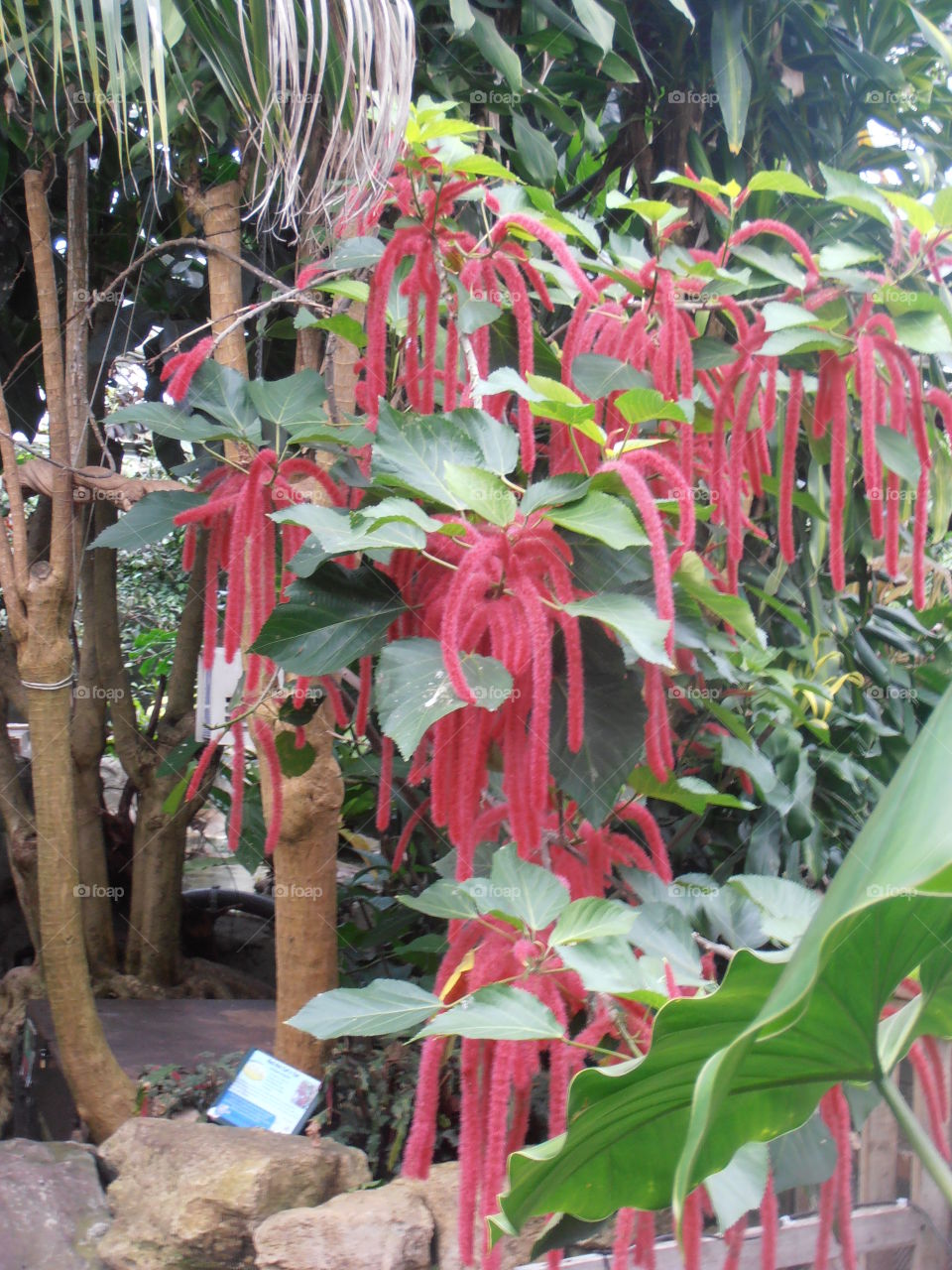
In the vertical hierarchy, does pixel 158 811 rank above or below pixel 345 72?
below

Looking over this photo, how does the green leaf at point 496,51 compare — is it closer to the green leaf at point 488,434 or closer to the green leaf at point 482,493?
the green leaf at point 488,434

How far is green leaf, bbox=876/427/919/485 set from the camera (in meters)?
0.89

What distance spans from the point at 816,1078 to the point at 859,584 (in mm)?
1788

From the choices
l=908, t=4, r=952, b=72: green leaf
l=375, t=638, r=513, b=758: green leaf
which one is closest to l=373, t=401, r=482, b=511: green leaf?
l=375, t=638, r=513, b=758: green leaf

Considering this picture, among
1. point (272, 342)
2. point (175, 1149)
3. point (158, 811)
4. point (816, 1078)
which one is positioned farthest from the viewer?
point (272, 342)

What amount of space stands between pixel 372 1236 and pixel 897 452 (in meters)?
1.15

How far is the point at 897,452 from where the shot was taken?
0.90 meters

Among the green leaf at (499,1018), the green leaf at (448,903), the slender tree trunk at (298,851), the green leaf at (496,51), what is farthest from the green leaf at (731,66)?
the green leaf at (499,1018)

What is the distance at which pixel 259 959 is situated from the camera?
312 cm

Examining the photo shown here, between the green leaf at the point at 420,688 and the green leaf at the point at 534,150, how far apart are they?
1.23 m

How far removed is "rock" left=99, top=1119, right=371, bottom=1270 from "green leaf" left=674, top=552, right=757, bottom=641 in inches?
40.9

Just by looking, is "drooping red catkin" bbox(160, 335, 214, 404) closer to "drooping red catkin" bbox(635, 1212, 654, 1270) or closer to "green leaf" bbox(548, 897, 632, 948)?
"green leaf" bbox(548, 897, 632, 948)

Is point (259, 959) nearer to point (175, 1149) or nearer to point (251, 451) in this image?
point (175, 1149)

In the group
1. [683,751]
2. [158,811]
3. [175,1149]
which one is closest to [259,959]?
[158,811]
